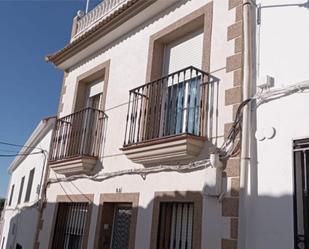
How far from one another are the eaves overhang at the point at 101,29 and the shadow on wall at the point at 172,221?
348 cm

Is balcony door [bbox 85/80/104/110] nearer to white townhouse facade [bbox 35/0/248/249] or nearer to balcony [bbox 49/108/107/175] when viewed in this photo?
white townhouse facade [bbox 35/0/248/249]

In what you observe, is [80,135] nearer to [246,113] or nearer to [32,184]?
[32,184]

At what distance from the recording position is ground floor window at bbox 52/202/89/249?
7770mm

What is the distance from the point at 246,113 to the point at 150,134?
2022mm

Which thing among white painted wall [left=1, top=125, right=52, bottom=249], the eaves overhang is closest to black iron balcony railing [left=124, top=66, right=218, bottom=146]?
the eaves overhang

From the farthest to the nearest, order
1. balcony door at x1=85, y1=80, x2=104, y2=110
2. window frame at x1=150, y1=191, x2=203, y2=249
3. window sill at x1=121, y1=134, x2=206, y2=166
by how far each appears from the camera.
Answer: balcony door at x1=85, y1=80, x2=104, y2=110
window sill at x1=121, y1=134, x2=206, y2=166
window frame at x1=150, y1=191, x2=203, y2=249

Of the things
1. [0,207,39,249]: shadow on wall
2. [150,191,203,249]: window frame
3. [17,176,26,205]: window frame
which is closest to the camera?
[150,191,203,249]: window frame

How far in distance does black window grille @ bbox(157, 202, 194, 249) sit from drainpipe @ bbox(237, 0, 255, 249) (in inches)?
44.6

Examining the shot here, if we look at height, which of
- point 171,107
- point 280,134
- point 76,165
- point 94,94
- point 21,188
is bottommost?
point 21,188

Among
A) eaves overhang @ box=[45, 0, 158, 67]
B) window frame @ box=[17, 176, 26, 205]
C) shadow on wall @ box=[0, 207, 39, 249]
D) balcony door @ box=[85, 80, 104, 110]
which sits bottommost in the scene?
shadow on wall @ box=[0, 207, 39, 249]

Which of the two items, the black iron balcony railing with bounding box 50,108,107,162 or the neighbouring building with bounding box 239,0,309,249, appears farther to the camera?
the black iron balcony railing with bounding box 50,108,107,162

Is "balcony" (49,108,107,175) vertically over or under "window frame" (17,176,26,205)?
over

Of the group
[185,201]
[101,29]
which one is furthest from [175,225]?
[101,29]

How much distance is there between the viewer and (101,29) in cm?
822
